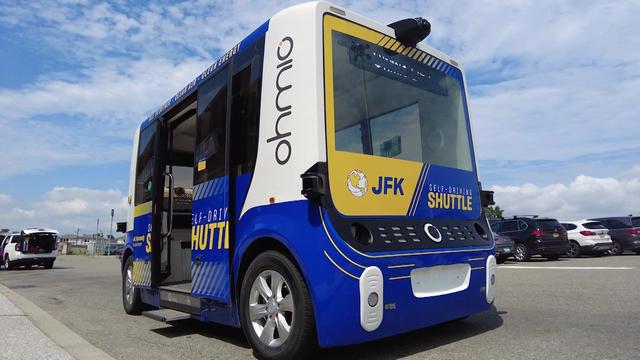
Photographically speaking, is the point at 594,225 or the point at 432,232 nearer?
the point at 432,232

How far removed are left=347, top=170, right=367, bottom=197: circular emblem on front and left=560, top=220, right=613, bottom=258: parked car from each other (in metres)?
16.9

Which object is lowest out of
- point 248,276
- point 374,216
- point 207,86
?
point 248,276

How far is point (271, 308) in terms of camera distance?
3957mm

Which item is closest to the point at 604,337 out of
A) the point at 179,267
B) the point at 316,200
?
the point at 316,200

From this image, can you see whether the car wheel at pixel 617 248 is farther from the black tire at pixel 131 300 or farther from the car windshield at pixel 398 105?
the black tire at pixel 131 300

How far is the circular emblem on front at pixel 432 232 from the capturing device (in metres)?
4.28

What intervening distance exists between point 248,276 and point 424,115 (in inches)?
90.7

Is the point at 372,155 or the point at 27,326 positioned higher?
the point at 372,155

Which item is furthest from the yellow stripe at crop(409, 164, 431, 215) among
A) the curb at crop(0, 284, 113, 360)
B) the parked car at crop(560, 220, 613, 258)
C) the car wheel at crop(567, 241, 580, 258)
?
the car wheel at crop(567, 241, 580, 258)

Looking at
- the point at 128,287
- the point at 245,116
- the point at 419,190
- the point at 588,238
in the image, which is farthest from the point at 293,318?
the point at 588,238

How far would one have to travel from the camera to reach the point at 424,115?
4.84m

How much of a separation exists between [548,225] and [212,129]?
14965 millimetres

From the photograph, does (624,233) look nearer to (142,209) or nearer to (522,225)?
(522,225)

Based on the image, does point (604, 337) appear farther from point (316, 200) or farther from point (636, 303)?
point (316, 200)
